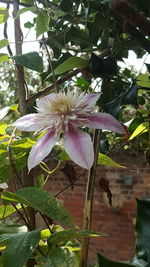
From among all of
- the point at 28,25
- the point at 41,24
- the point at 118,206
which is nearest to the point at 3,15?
the point at 41,24

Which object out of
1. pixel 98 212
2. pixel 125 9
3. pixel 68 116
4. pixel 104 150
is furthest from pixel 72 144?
pixel 98 212

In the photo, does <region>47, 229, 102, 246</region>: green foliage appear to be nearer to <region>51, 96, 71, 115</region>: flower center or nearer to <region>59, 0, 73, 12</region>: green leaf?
<region>51, 96, 71, 115</region>: flower center

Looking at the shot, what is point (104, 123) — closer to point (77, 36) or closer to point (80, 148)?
point (80, 148)

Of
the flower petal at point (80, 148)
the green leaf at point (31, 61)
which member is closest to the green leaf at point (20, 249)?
the flower petal at point (80, 148)

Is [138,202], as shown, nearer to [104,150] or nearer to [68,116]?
[68,116]

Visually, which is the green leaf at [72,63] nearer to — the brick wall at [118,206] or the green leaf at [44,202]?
the green leaf at [44,202]

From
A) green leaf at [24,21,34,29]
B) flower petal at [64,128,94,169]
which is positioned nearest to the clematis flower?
flower petal at [64,128,94,169]
